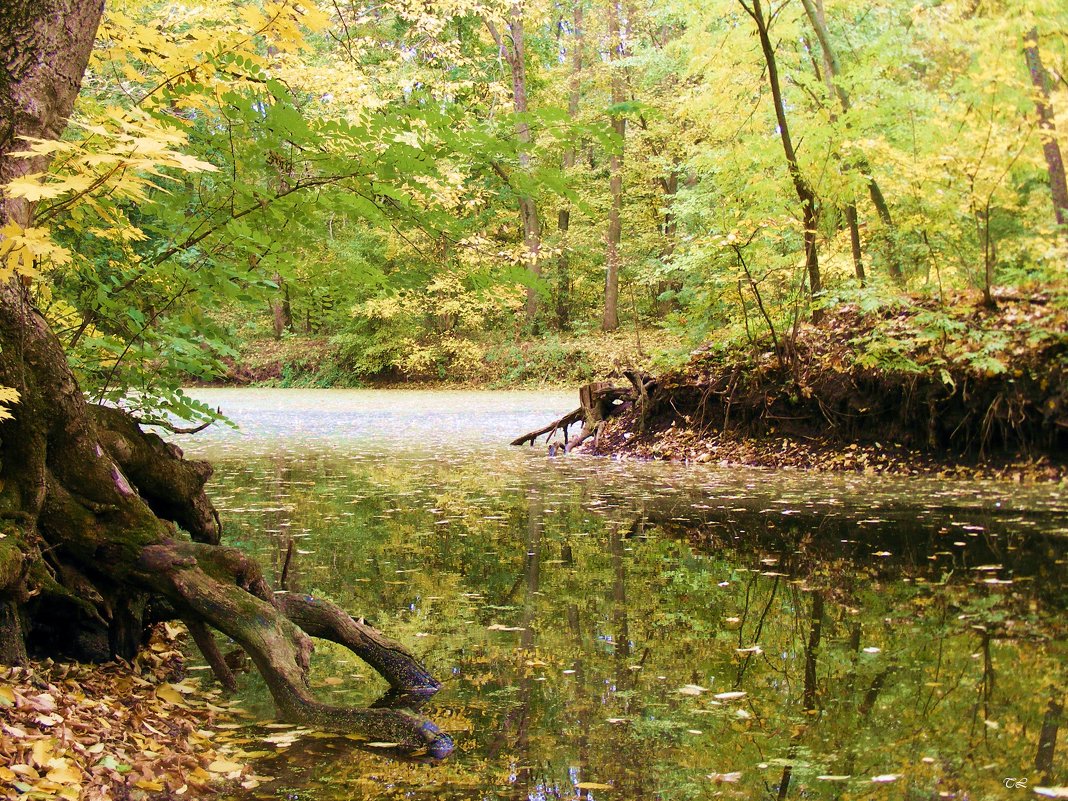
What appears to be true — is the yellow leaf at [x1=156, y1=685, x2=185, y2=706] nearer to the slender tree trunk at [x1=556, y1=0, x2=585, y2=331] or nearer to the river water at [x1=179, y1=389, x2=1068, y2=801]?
the river water at [x1=179, y1=389, x2=1068, y2=801]

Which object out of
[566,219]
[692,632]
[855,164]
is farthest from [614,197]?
[692,632]

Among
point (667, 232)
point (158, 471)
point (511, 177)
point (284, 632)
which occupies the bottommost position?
point (284, 632)

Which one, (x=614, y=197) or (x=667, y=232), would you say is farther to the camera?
(x=667, y=232)

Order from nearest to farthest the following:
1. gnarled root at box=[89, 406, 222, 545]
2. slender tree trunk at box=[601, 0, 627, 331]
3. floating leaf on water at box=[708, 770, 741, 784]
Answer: floating leaf on water at box=[708, 770, 741, 784], gnarled root at box=[89, 406, 222, 545], slender tree trunk at box=[601, 0, 627, 331]

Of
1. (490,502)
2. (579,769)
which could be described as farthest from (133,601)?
(490,502)

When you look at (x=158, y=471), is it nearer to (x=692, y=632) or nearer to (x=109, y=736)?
(x=109, y=736)

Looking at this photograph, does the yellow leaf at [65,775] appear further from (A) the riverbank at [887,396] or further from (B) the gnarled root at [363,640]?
(A) the riverbank at [887,396]

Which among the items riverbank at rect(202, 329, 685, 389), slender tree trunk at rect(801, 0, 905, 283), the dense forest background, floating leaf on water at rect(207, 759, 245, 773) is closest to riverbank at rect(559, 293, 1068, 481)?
the dense forest background

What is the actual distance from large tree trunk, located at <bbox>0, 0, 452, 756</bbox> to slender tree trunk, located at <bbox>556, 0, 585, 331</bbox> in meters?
28.0

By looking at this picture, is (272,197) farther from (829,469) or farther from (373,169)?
(829,469)

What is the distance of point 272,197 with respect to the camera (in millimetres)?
4531

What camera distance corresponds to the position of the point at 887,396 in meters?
10.5

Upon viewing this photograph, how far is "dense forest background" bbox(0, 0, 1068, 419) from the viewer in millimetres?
4469

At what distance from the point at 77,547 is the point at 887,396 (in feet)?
30.1
